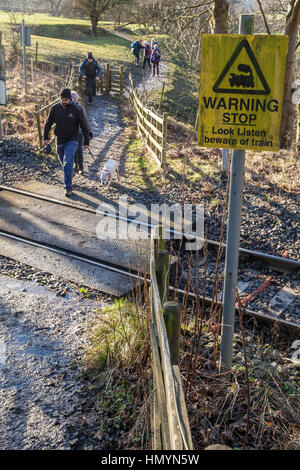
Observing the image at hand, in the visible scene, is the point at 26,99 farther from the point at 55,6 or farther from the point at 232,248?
the point at 55,6

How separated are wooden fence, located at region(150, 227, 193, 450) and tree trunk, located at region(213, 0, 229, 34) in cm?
929

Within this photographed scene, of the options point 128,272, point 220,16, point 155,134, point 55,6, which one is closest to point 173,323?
point 128,272

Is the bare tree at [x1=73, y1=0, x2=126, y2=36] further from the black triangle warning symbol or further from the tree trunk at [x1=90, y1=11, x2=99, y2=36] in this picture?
the black triangle warning symbol

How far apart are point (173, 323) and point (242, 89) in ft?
5.44

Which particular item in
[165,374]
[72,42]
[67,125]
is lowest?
[165,374]

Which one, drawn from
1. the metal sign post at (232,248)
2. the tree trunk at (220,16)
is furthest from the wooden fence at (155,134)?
the metal sign post at (232,248)

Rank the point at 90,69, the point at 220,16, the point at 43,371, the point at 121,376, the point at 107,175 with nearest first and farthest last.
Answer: the point at 121,376
the point at 43,371
the point at 107,175
the point at 220,16
the point at 90,69

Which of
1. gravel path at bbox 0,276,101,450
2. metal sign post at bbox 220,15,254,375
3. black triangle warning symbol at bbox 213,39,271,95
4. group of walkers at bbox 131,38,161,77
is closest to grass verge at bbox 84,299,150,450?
gravel path at bbox 0,276,101,450

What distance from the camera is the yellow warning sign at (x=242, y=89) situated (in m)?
3.26

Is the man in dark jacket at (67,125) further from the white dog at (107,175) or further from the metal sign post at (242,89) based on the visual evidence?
the metal sign post at (242,89)

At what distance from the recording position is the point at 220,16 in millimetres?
12281

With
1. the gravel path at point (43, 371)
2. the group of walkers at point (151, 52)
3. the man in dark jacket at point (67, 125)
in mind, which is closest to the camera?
the gravel path at point (43, 371)

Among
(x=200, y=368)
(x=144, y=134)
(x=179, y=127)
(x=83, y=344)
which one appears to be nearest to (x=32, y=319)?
(x=83, y=344)

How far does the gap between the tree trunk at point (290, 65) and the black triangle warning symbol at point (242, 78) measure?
10.6 metres
